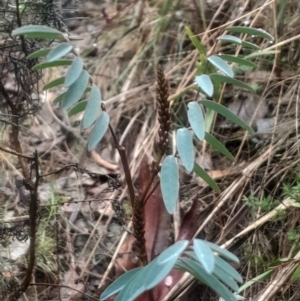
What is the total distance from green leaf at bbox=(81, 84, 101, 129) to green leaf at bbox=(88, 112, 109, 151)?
0.09 ft

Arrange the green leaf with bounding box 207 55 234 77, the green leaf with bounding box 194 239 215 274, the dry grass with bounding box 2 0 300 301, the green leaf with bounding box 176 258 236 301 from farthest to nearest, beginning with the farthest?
the dry grass with bounding box 2 0 300 301 < the green leaf with bounding box 207 55 234 77 < the green leaf with bounding box 176 258 236 301 < the green leaf with bounding box 194 239 215 274

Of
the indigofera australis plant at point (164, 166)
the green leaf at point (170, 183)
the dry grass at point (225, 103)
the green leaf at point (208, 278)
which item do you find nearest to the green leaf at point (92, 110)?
the indigofera australis plant at point (164, 166)

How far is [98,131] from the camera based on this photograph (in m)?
0.83

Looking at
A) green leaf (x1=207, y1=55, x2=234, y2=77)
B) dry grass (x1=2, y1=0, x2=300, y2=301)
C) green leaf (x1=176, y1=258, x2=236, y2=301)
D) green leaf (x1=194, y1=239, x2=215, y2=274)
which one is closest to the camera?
green leaf (x1=194, y1=239, x2=215, y2=274)

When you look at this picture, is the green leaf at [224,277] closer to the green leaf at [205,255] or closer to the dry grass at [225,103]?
the green leaf at [205,255]

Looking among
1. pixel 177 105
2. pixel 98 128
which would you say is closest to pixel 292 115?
pixel 177 105

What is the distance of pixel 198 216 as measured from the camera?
1.44 m

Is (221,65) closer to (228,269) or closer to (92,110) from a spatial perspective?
(92,110)

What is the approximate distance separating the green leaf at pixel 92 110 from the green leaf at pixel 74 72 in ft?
0.18

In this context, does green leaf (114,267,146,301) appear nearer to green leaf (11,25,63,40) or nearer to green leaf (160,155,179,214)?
green leaf (160,155,179,214)

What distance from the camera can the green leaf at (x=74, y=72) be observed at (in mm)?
757

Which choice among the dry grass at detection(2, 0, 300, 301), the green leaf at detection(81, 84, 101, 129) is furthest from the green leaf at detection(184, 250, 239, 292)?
the dry grass at detection(2, 0, 300, 301)

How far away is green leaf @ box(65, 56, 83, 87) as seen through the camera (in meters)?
0.76

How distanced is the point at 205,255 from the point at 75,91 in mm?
284
